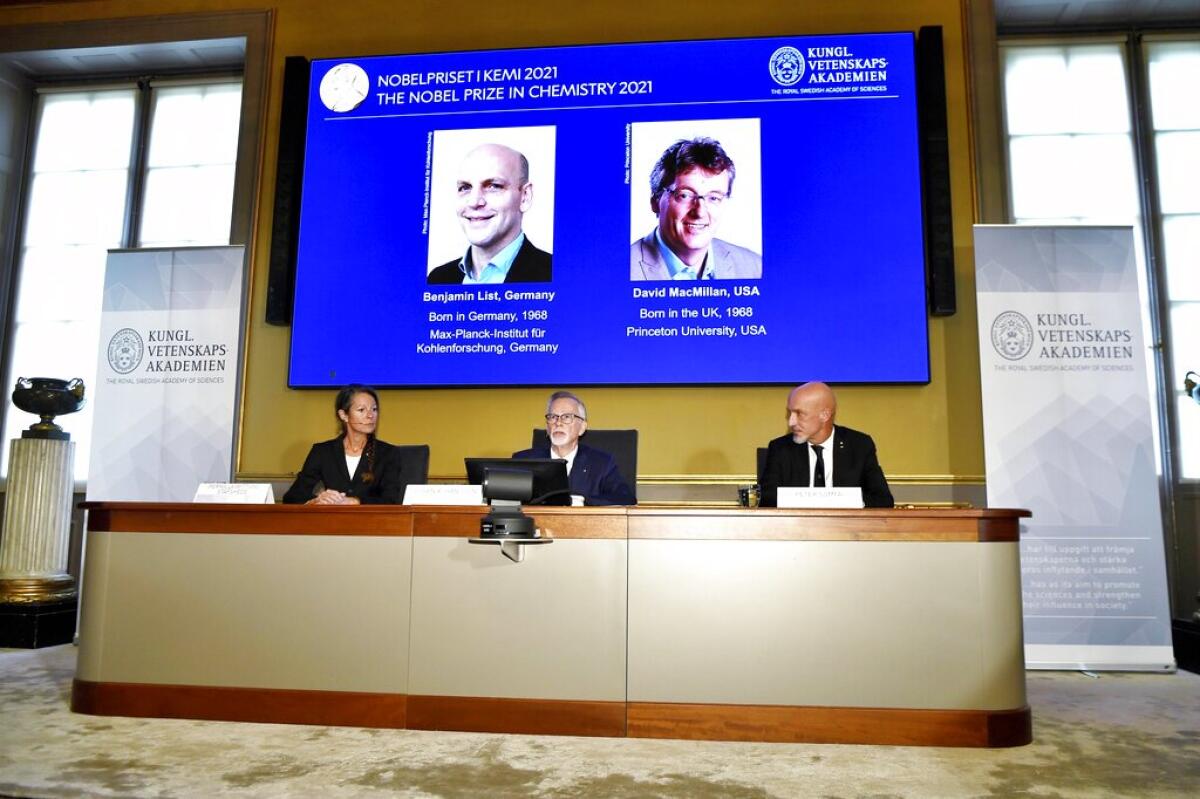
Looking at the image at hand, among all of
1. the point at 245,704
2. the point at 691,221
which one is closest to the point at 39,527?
the point at 245,704

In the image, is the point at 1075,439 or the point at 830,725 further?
the point at 1075,439

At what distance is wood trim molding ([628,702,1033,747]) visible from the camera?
2697 mm

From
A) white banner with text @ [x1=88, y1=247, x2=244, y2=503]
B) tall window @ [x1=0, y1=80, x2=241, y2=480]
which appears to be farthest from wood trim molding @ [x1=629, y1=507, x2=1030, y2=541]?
tall window @ [x1=0, y1=80, x2=241, y2=480]

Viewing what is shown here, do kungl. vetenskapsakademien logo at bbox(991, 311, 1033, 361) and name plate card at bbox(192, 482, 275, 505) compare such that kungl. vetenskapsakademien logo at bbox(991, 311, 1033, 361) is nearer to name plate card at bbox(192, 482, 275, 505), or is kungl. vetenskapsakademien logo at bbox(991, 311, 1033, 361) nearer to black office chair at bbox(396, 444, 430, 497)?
black office chair at bbox(396, 444, 430, 497)

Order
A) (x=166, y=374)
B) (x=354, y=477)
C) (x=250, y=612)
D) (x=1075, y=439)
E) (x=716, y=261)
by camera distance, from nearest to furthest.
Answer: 1. (x=250, y=612)
2. (x=354, y=477)
3. (x=1075, y=439)
4. (x=716, y=261)
5. (x=166, y=374)

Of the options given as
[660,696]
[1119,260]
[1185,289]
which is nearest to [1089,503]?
[1119,260]

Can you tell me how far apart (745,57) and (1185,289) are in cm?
308

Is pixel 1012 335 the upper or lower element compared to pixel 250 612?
upper

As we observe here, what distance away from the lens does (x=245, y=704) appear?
2.92 meters

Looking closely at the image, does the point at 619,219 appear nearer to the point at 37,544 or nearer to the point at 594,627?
the point at 594,627

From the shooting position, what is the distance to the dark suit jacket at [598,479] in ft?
11.9

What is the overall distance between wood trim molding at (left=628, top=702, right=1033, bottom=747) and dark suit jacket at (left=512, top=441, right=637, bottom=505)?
1027 millimetres

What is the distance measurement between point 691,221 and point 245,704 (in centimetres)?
325

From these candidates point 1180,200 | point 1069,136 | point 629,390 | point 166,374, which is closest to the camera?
point 629,390
